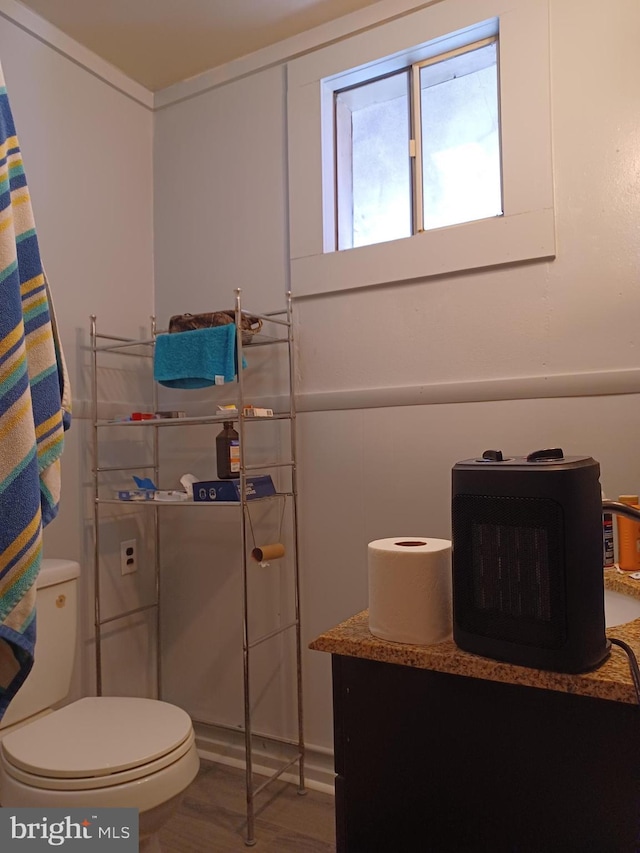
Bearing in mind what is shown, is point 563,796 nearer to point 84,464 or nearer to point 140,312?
point 84,464

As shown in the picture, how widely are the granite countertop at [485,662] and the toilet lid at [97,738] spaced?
0.61 meters

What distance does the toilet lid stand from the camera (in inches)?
48.0

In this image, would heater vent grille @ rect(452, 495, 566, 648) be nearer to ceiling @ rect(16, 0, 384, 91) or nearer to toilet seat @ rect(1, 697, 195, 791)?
toilet seat @ rect(1, 697, 195, 791)

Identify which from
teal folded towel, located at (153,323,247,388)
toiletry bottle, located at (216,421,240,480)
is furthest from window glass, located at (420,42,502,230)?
toiletry bottle, located at (216,421,240,480)

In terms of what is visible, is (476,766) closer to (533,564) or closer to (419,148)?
(533,564)

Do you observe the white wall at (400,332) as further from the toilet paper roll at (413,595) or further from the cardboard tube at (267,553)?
the toilet paper roll at (413,595)

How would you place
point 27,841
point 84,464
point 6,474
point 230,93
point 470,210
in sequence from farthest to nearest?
point 230,93 → point 84,464 → point 470,210 → point 27,841 → point 6,474

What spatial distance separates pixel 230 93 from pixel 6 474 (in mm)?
1887

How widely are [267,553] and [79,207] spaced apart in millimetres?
1307

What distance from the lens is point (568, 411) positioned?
5.24 ft

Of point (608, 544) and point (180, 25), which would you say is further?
point (180, 25)

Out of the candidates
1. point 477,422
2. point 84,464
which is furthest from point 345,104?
point 84,464

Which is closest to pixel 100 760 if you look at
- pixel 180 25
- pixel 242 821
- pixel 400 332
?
pixel 242 821

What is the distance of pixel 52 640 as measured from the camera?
5.37ft
